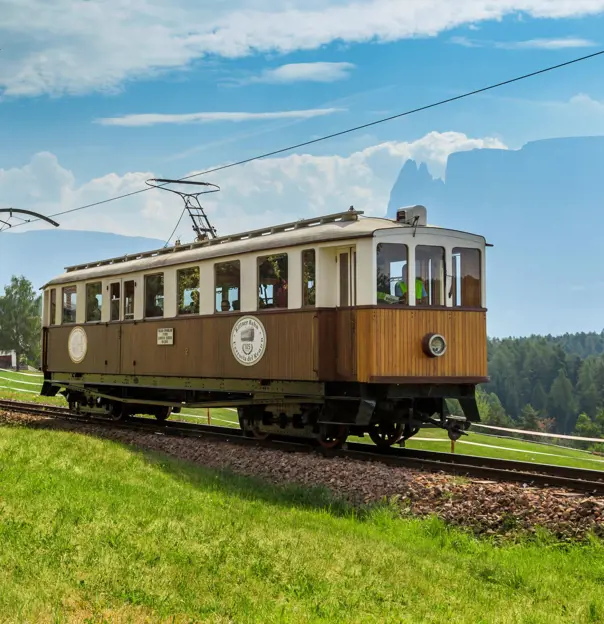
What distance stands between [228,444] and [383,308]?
4.45 m

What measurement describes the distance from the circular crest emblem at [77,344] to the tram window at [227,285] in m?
6.07

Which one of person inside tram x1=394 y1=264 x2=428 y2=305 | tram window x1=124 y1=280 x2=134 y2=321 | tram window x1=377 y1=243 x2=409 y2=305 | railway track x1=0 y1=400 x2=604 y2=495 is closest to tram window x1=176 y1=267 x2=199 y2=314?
tram window x1=124 y1=280 x2=134 y2=321

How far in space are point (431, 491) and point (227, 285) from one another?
6.22 meters

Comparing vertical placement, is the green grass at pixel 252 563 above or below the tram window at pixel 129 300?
below

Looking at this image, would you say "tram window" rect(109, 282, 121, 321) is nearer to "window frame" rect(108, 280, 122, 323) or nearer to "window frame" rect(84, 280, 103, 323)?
"window frame" rect(108, 280, 122, 323)

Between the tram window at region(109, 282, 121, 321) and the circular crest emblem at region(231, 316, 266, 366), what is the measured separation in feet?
16.3

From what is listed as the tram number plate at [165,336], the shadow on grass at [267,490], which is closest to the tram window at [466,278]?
the shadow on grass at [267,490]

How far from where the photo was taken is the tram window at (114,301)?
60.3 feet

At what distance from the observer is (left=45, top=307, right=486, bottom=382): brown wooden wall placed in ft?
40.0

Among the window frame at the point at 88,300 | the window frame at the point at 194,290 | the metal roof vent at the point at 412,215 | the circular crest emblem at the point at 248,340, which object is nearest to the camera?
the metal roof vent at the point at 412,215

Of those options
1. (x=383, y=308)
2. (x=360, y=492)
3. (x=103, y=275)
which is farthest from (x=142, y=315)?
(x=360, y=492)

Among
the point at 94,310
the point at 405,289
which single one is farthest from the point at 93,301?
the point at 405,289

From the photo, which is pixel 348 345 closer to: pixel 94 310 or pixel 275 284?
pixel 275 284

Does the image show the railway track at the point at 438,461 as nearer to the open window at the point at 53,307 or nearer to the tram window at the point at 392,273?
the tram window at the point at 392,273
